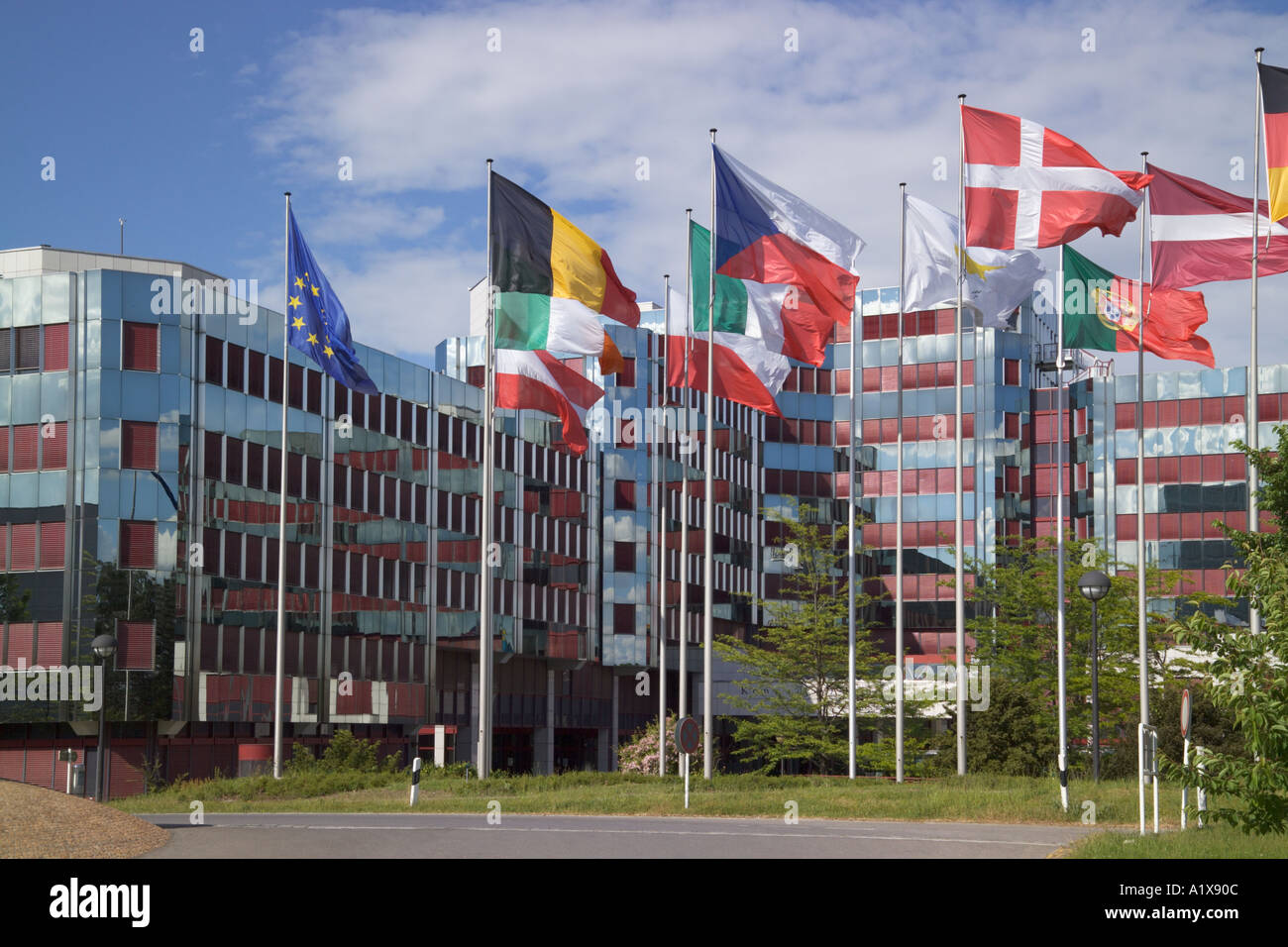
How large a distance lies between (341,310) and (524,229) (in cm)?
959

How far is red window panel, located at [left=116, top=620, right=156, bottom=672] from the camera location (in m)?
54.5

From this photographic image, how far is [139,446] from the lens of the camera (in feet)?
184

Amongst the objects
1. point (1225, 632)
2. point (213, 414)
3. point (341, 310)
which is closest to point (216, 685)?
point (213, 414)

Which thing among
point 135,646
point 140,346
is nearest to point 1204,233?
point 140,346

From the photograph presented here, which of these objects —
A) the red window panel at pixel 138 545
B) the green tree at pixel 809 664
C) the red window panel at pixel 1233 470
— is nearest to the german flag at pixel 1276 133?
the green tree at pixel 809 664

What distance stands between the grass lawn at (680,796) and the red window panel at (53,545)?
44.9 ft

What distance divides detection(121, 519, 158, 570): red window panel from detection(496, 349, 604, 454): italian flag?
2134 centimetres

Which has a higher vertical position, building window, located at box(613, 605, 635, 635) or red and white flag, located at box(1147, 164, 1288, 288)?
red and white flag, located at box(1147, 164, 1288, 288)

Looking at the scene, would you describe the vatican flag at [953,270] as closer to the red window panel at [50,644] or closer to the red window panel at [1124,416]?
the red window panel at [50,644]

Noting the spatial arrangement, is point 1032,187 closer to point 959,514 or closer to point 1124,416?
point 959,514

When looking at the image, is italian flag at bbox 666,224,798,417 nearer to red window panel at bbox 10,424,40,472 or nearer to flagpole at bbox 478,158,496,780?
flagpole at bbox 478,158,496,780

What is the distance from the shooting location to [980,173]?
37094 millimetres

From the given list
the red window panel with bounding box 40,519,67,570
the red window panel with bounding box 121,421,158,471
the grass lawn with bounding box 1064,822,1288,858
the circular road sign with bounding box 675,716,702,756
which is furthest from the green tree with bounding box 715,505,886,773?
the grass lawn with bounding box 1064,822,1288,858

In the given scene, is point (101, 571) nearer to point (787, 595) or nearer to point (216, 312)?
point (216, 312)
